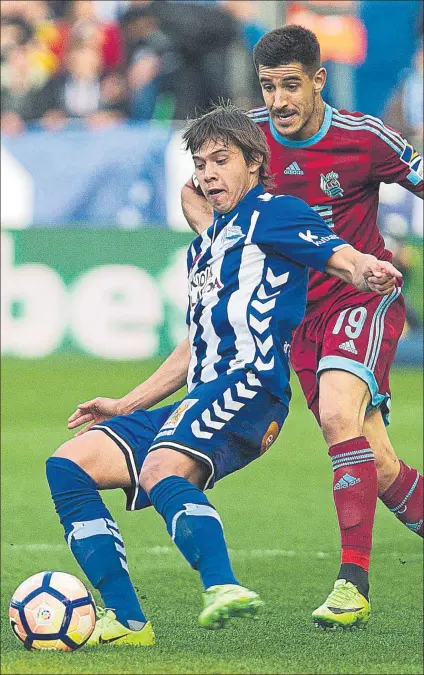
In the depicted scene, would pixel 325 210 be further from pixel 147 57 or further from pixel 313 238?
pixel 147 57

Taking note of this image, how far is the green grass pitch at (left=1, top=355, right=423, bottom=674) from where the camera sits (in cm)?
421

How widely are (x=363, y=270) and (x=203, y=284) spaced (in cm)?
64

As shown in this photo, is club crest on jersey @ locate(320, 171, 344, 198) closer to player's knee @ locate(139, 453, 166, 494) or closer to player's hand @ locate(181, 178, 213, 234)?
player's hand @ locate(181, 178, 213, 234)

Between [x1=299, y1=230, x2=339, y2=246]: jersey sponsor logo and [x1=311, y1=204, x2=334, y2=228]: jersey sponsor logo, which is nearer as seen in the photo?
[x1=299, y1=230, x2=339, y2=246]: jersey sponsor logo

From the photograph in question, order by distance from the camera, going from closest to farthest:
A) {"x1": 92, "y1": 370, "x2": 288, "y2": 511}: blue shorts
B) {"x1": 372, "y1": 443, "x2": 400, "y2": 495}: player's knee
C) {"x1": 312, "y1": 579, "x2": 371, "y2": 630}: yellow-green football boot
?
{"x1": 92, "y1": 370, "x2": 288, "y2": 511}: blue shorts, {"x1": 312, "y1": 579, "x2": 371, "y2": 630}: yellow-green football boot, {"x1": 372, "y1": 443, "x2": 400, "y2": 495}: player's knee

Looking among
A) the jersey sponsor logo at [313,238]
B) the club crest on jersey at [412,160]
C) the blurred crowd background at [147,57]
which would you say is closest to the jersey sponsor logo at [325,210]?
the club crest on jersey at [412,160]

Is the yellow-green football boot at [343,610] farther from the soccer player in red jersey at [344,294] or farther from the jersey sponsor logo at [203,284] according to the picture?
the jersey sponsor logo at [203,284]

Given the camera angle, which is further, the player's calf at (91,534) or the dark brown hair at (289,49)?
the dark brown hair at (289,49)

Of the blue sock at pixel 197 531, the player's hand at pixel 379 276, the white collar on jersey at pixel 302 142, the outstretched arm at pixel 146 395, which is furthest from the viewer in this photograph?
the white collar on jersey at pixel 302 142

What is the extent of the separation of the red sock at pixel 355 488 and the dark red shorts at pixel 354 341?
0.30m

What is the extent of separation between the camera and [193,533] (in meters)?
4.02

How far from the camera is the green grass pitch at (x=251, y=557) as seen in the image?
4207 millimetres

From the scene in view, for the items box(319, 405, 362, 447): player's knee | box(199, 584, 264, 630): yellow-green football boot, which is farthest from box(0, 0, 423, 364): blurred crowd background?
box(199, 584, 264, 630): yellow-green football boot

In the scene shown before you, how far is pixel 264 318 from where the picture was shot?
4406 millimetres
